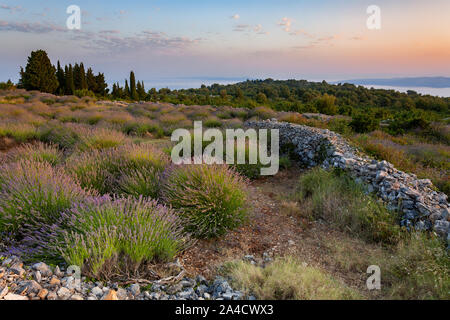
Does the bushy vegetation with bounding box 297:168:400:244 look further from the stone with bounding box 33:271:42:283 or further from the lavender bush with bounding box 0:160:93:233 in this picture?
the stone with bounding box 33:271:42:283

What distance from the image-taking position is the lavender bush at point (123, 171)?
4590 millimetres

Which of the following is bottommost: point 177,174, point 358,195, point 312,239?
point 312,239

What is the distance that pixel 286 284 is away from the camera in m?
2.62

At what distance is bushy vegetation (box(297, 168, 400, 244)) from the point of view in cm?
422

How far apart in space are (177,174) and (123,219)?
1.41 meters

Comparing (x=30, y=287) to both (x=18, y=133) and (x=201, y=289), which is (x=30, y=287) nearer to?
(x=201, y=289)

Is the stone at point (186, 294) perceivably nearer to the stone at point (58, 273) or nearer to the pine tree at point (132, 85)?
the stone at point (58, 273)

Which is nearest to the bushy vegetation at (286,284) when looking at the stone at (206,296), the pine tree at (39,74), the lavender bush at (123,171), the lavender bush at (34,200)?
the stone at (206,296)

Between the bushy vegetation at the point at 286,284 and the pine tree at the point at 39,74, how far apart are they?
1627 inches

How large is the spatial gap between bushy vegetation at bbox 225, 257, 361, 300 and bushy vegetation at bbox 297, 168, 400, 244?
1721 millimetres

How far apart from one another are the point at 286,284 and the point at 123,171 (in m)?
3.74

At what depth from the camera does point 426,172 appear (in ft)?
22.2
